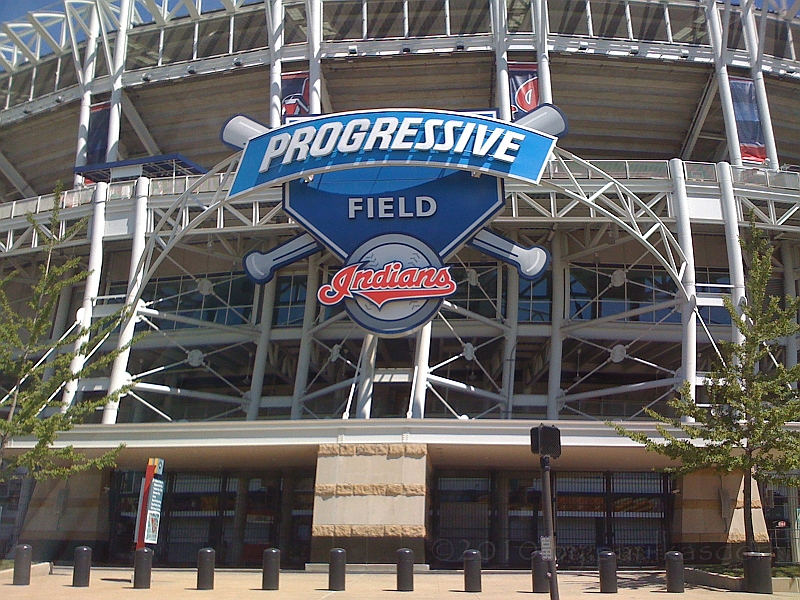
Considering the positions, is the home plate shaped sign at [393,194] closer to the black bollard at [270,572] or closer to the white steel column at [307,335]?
the white steel column at [307,335]

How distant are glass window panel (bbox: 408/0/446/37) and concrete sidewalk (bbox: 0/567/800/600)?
911 inches

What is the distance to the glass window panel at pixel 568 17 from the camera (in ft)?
112

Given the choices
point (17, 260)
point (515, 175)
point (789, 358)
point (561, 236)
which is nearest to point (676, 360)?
point (789, 358)

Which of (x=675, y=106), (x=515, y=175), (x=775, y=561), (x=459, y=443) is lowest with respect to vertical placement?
(x=775, y=561)

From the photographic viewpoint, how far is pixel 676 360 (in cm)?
3609

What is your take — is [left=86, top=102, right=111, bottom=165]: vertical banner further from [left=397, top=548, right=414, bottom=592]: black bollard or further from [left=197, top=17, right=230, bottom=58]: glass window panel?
[left=397, top=548, right=414, bottom=592]: black bollard

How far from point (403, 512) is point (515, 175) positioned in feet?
34.2

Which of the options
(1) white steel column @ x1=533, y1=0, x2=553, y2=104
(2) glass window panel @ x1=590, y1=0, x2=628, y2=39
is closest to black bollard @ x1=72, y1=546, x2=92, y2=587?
(1) white steel column @ x1=533, y1=0, x2=553, y2=104

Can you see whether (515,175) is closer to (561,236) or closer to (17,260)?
(561,236)

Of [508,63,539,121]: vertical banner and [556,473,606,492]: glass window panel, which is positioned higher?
[508,63,539,121]: vertical banner

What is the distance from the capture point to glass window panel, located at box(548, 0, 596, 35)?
34094mm

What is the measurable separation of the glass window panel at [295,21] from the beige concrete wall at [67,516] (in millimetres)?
19981

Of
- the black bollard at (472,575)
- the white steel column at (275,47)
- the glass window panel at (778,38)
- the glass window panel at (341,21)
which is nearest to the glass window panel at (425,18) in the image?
the glass window panel at (341,21)

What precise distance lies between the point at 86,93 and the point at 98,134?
2117 mm
